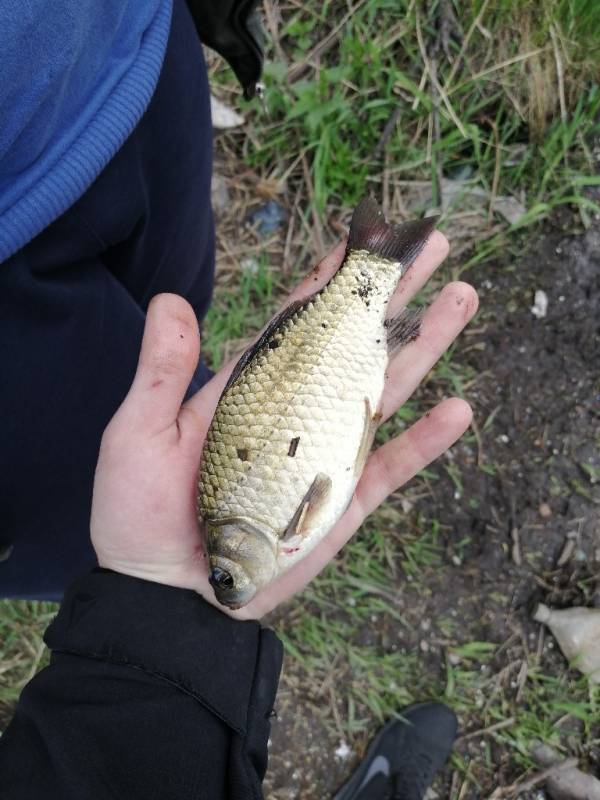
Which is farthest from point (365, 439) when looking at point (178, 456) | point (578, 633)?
point (578, 633)

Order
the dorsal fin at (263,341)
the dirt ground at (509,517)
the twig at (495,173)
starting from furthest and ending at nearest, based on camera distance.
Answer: the twig at (495,173)
the dirt ground at (509,517)
the dorsal fin at (263,341)

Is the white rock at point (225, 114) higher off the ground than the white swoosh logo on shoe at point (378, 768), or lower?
higher

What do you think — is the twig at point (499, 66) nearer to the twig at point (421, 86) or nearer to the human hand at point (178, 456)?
the twig at point (421, 86)

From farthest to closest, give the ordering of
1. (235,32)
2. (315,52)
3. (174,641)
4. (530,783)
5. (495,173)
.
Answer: (315,52) → (495,173) → (530,783) → (235,32) → (174,641)

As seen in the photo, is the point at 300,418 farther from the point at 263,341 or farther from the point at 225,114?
the point at 225,114

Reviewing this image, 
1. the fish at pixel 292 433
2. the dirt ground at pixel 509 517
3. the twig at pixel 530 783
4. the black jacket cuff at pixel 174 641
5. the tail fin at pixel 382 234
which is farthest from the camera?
the dirt ground at pixel 509 517

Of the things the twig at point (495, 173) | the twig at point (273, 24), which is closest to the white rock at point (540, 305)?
the twig at point (495, 173)

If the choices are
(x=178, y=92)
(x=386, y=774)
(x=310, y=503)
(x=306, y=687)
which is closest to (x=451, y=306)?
(x=310, y=503)

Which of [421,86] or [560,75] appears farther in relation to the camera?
[421,86]
